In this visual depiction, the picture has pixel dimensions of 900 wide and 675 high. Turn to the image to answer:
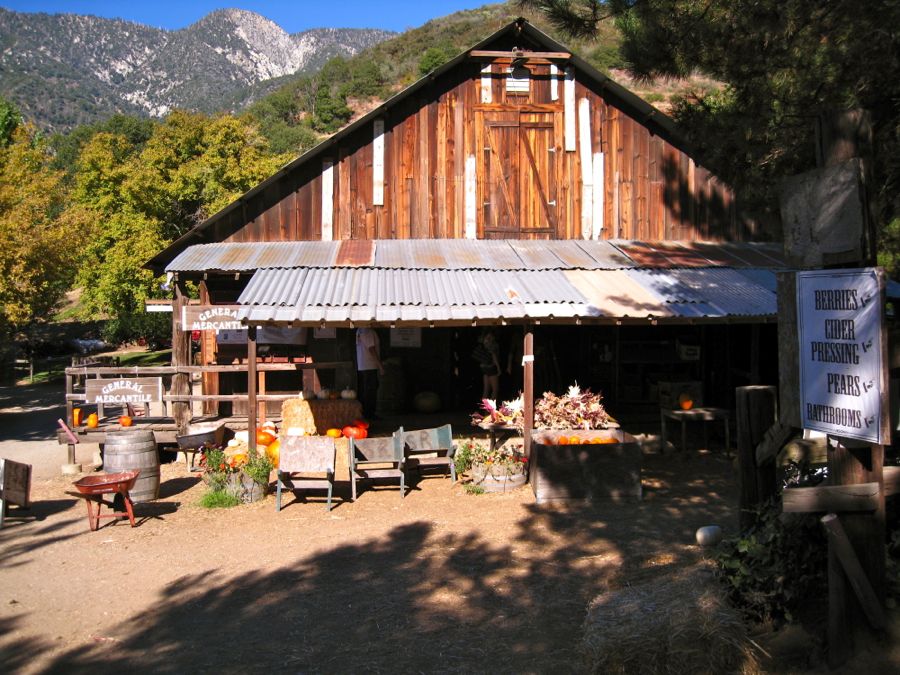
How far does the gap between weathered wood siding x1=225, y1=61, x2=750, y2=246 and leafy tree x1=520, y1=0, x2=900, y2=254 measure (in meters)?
4.35

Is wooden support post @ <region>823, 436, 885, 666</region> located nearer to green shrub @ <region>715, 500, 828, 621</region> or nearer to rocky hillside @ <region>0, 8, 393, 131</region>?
green shrub @ <region>715, 500, 828, 621</region>

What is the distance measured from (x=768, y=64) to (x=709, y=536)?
5216mm

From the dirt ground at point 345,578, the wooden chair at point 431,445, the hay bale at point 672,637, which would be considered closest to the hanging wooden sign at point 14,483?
the dirt ground at point 345,578

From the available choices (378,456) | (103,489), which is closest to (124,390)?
(103,489)

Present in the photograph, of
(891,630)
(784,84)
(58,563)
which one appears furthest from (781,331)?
(58,563)

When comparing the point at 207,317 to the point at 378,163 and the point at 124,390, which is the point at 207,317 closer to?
the point at 124,390

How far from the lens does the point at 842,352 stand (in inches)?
161

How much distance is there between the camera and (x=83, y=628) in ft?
20.6

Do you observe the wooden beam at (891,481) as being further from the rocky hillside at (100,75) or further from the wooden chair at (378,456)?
the rocky hillside at (100,75)

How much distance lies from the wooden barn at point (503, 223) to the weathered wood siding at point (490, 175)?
0.03 meters

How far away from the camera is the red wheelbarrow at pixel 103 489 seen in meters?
8.90

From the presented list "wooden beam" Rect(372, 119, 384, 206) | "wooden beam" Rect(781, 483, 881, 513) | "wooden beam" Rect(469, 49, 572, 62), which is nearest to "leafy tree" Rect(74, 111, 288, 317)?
"wooden beam" Rect(372, 119, 384, 206)

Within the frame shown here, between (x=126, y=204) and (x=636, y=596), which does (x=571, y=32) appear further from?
(x=126, y=204)

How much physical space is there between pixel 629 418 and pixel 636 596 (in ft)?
29.5
